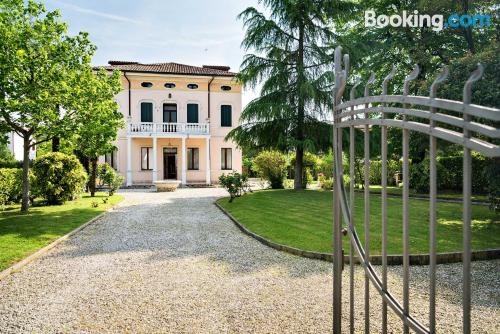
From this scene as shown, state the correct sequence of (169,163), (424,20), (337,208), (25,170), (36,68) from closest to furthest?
(337,208)
(36,68)
(25,170)
(424,20)
(169,163)

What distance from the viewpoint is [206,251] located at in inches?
271

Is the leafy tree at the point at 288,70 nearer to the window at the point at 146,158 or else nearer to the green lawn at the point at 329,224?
the green lawn at the point at 329,224

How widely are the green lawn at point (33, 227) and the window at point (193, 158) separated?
50.5 feet

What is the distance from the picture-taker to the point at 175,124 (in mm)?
27672

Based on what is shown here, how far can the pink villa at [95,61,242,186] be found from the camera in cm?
2738

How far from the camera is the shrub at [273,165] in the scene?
21109 millimetres

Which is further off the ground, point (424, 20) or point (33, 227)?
point (424, 20)

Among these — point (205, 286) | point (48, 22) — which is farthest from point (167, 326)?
point (48, 22)

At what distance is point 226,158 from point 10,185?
17306mm

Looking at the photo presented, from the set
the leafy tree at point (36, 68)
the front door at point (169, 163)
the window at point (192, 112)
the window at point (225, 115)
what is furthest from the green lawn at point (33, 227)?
the window at point (225, 115)

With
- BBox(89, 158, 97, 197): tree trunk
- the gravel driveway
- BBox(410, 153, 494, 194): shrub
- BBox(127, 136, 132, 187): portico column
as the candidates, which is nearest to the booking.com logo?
BBox(410, 153, 494, 194): shrub

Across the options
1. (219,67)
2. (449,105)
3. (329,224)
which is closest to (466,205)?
(449,105)

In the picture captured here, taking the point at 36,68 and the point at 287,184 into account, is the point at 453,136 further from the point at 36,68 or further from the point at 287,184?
the point at 287,184

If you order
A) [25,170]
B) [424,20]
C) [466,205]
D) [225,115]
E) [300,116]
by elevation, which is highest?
[424,20]
